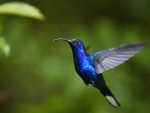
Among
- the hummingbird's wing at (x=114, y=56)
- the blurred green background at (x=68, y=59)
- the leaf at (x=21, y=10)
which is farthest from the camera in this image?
the blurred green background at (x=68, y=59)

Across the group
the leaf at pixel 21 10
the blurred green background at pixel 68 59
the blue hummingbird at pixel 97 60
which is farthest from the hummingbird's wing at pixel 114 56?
the blurred green background at pixel 68 59

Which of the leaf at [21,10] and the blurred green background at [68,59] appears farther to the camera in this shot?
the blurred green background at [68,59]

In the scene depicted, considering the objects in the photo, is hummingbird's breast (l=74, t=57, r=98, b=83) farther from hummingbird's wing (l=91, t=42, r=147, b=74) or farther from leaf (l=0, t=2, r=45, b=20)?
leaf (l=0, t=2, r=45, b=20)

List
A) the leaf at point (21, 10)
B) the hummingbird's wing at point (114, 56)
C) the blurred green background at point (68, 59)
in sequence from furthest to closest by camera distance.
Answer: the blurred green background at point (68, 59), the leaf at point (21, 10), the hummingbird's wing at point (114, 56)

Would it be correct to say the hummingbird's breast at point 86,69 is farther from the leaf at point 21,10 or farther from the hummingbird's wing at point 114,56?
the leaf at point 21,10

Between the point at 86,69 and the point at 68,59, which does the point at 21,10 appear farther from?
the point at 68,59

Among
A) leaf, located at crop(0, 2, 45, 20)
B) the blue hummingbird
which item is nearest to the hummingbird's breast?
the blue hummingbird

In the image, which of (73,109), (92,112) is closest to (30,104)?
(73,109)
